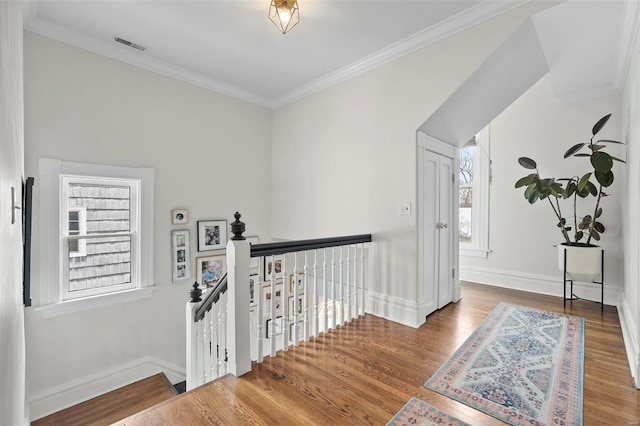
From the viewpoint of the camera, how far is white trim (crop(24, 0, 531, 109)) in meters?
2.51

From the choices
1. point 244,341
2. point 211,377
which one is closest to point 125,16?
point 244,341

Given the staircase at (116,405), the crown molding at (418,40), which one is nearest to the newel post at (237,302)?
the staircase at (116,405)

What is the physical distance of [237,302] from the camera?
2074 mm

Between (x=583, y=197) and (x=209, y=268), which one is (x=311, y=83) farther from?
(x=583, y=197)

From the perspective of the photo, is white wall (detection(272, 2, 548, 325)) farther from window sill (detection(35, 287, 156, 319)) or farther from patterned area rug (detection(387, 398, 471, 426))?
window sill (detection(35, 287, 156, 319))

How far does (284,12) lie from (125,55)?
6.76ft

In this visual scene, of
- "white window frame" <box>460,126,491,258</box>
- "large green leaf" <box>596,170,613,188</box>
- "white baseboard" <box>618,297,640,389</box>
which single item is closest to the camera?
"white baseboard" <box>618,297,640,389</box>

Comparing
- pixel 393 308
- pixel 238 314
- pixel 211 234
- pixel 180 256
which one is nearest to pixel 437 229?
pixel 393 308

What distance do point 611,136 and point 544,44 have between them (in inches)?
68.0

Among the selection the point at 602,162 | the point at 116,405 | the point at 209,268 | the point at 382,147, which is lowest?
the point at 116,405

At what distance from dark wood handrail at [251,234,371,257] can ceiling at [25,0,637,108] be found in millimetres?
1976

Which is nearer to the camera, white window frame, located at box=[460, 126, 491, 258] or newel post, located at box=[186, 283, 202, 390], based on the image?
newel post, located at box=[186, 283, 202, 390]

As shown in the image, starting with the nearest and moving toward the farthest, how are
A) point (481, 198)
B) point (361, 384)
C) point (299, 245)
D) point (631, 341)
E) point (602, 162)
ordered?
1. point (361, 384)
2. point (631, 341)
3. point (299, 245)
4. point (602, 162)
5. point (481, 198)

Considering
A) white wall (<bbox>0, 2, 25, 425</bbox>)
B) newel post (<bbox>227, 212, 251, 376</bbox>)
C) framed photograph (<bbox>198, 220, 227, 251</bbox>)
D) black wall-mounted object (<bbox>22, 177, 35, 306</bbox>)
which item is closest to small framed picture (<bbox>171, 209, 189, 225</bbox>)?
framed photograph (<bbox>198, 220, 227, 251</bbox>)
